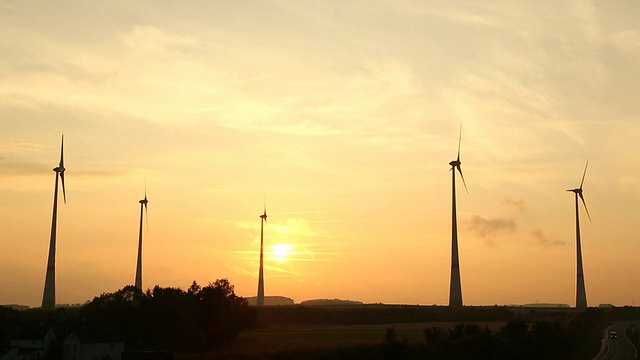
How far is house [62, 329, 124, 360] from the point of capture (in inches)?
4464

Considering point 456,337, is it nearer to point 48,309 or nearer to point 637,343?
point 637,343

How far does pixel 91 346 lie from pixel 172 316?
57.1ft

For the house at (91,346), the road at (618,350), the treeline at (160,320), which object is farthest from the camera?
the treeline at (160,320)

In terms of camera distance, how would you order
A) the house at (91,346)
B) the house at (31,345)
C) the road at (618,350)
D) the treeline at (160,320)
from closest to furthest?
1. the road at (618,350)
2. the house at (91,346)
3. the house at (31,345)
4. the treeline at (160,320)

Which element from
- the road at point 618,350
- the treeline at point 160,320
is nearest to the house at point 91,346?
the treeline at point 160,320

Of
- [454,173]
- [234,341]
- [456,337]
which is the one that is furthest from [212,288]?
[454,173]

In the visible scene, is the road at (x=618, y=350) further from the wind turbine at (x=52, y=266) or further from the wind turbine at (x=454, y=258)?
the wind turbine at (x=52, y=266)

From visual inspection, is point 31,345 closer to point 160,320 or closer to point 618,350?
point 160,320

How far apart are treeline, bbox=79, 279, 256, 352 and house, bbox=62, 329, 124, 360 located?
615 cm

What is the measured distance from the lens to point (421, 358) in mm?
103188

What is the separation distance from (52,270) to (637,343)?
361 feet

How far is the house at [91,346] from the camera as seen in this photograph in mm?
113387

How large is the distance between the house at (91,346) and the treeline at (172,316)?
615 centimetres

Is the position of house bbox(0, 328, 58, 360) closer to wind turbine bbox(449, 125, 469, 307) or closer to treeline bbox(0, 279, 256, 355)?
treeline bbox(0, 279, 256, 355)
